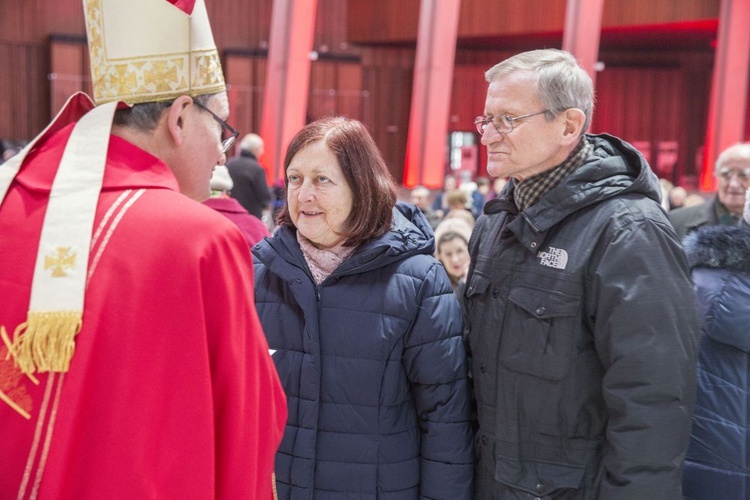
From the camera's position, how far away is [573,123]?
200cm

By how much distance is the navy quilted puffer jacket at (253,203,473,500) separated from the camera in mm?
2090

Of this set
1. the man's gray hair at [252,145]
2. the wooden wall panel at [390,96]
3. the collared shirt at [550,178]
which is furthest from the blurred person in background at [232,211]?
the wooden wall panel at [390,96]

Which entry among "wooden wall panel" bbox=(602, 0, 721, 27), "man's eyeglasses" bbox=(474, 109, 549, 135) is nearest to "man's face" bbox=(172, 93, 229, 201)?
"man's eyeglasses" bbox=(474, 109, 549, 135)

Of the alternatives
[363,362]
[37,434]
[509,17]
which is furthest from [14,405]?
[509,17]

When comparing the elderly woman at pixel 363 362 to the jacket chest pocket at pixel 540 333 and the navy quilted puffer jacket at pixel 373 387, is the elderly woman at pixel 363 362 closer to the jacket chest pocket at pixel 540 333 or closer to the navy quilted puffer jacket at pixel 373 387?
the navy quilted puffer jacket at pixel 373 387

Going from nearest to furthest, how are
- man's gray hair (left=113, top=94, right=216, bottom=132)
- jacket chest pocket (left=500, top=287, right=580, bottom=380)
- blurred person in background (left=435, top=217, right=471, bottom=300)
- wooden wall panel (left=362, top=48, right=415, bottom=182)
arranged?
man's gray hair (left=113, top=94, right=216, bottom=132), jacket chest pocket (left=500, top=287, right=580, bottom=380), blurred person in background (left=435, top=217, right=471, bottom=300), wooden wall panel (left=362, top=48, right=415, bottom=182)

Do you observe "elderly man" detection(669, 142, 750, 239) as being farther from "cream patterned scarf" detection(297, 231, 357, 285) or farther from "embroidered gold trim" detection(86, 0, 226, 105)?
"embroidered gold trim" detection(86, 0, 226, 105)

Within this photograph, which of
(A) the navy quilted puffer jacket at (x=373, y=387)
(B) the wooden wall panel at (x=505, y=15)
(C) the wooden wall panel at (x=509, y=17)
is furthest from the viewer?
(C) the wooden wall panel at (x=509, y=17)

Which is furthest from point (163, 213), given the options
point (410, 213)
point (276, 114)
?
point (276, 114)

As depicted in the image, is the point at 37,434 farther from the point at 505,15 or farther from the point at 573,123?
the point at 505,15

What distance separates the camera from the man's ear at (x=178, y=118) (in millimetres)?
1449

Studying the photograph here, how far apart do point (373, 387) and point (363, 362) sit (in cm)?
7

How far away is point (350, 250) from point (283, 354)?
1.09ft

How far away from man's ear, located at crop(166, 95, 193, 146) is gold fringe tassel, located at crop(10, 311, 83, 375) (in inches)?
14.5
